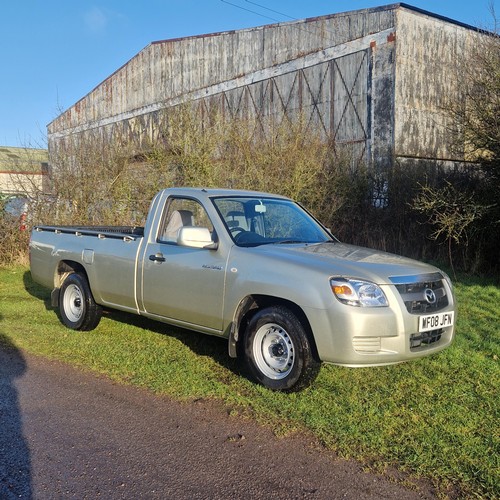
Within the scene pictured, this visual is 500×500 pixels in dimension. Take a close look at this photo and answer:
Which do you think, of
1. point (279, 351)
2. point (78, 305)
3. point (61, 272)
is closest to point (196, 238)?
point (279, 351)

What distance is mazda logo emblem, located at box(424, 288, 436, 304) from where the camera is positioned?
4.86m

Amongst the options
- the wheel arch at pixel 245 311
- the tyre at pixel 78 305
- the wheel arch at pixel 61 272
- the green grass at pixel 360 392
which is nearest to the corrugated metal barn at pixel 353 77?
the wheel arch at pixel 61 272

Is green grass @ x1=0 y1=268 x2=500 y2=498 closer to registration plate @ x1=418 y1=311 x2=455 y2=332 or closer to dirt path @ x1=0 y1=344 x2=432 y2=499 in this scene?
dirt path @ x1=0 y1=344 x2=432 y2=499

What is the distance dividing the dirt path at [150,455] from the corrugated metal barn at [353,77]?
467 inches

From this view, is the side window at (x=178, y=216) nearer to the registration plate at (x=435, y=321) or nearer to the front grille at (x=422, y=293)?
the front grille at (x=422, y=293)

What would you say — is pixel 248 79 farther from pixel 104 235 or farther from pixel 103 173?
pixel 104 235

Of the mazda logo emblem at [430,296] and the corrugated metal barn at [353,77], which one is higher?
the corrugated metal barn at [353,77]

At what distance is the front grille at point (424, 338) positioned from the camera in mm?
4676

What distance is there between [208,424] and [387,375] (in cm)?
208

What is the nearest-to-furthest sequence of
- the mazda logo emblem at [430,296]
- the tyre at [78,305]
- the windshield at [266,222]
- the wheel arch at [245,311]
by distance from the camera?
the mazda logo emblem at [430,296]
the wheel arch at [245,311]
the windshield at [266,222]
the tyre at [78,305]

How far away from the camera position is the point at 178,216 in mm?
6465

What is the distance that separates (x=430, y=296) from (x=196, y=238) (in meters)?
2.35

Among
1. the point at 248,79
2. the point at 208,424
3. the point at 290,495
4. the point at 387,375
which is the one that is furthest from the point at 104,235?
the point at 248,79

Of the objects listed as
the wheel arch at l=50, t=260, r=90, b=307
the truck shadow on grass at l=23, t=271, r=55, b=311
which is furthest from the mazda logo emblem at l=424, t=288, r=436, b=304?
the truck shadow on grass at l=23, t=271, r=55, b=311
